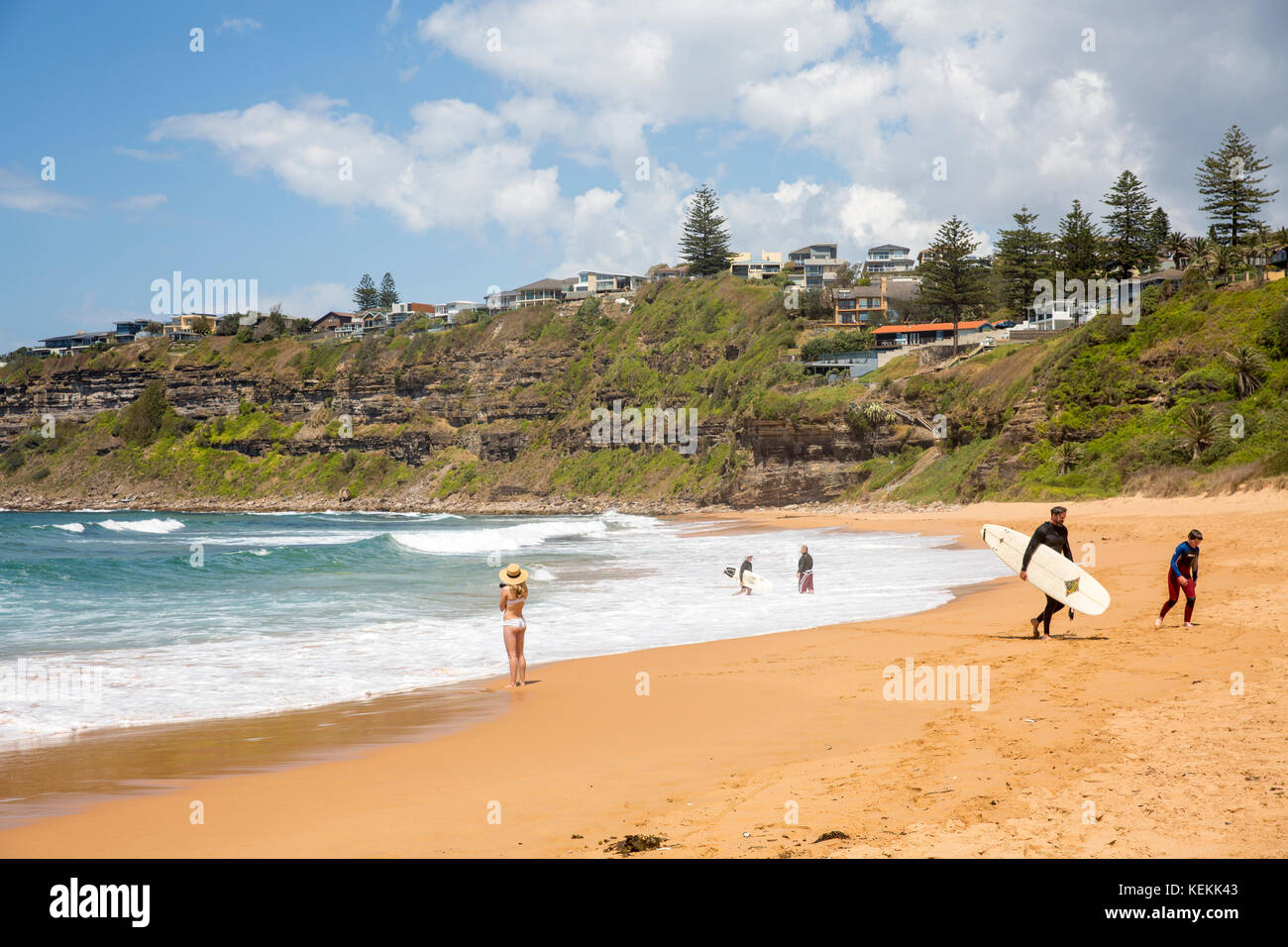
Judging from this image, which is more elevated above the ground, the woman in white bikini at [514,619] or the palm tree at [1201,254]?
the palm tree at [1201,254]

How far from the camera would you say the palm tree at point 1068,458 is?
37875mm

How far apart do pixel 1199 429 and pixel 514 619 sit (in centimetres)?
3075

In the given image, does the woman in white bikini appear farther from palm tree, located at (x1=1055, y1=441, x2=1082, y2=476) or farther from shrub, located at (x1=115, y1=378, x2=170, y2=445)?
shrub, located at (x1=115, y1=378, x2=170, y2=445)

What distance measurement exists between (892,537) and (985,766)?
92.1 feet

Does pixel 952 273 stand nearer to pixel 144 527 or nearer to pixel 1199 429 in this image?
pixel 1199 429

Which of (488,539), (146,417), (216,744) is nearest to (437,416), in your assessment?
(146,417)

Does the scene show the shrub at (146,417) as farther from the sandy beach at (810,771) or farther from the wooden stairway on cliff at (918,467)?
the sandy beach at (810,771)

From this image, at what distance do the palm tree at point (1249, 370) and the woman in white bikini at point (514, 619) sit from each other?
33.3 meters

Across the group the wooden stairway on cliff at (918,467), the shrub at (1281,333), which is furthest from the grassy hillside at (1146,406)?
the wooden stairway on cliff at (918,467)

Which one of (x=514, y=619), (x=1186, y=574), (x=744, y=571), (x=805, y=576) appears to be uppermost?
(x=1186, y=574)

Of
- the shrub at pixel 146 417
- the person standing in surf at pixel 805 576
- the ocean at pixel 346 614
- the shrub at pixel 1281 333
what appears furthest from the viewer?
the shrub at pixel 146 417

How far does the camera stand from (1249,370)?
3325 cm

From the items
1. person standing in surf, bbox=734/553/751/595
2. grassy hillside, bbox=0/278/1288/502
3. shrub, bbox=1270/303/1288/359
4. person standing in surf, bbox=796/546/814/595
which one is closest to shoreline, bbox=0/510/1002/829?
person standing in surf, bbox=734/553/751/595

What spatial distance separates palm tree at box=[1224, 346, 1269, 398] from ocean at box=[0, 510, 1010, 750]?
535 inches
